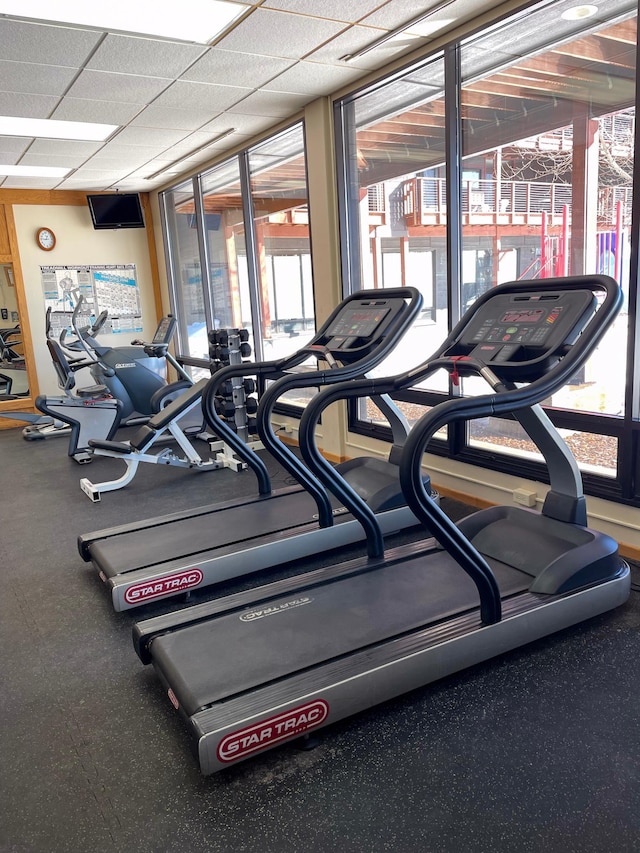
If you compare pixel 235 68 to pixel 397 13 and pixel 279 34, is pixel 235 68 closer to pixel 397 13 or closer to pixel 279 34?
pixel 279 34

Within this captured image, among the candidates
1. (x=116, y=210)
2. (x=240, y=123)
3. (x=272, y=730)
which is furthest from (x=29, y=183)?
(x=272, y=730)

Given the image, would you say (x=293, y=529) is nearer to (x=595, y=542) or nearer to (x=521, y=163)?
(x=595, y=542)

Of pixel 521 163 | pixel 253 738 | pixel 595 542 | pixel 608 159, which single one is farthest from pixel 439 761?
pixel 521 163

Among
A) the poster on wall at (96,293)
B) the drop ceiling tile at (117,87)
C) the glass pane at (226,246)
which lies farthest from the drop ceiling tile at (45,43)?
the poster on wall at (96,293)

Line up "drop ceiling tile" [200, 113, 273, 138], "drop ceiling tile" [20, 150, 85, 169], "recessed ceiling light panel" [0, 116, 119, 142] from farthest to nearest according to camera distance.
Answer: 1. "drop ceiling tile" [20, 150, 85, 169]
2. "drop ceiling tile" [200, 113, 273, 138]
3. "recessed ceiling light panel" [0, 116, 119, 142]

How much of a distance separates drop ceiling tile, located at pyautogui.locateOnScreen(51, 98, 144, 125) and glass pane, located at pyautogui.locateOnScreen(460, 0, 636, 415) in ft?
8.35

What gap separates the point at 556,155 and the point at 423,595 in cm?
243

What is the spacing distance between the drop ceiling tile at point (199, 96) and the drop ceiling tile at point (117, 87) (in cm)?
9

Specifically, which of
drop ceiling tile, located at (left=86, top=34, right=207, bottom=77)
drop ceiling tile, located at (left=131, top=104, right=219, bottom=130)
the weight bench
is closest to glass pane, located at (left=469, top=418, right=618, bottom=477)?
the weight bench

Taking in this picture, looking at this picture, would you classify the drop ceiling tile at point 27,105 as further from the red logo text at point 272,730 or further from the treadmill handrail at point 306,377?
the red logo text at point 272,730

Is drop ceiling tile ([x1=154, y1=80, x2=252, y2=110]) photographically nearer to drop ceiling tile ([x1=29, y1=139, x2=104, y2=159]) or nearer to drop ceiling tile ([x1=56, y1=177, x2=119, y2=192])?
drop ceiling tile ([x1=29, y1=139, x2=104, y2=159])

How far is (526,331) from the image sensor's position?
8.64ft

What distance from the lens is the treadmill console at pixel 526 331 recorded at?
249 centimetres

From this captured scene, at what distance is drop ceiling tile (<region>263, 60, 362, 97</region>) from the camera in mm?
4148
